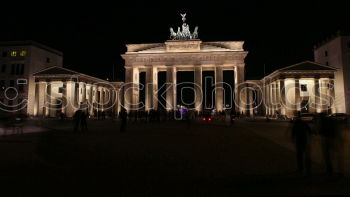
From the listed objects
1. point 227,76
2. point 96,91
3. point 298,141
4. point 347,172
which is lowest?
point 347,172

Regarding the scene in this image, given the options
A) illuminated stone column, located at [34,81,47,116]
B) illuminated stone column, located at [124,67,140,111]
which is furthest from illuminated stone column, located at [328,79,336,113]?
illuminated stone column, located at [34,81,47,116]

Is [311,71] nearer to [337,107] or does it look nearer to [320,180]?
[337,107]

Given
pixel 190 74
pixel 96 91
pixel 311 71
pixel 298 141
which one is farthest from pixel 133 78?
pixel 298 141

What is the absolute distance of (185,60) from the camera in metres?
50.5

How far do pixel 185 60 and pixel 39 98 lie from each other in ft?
97.1

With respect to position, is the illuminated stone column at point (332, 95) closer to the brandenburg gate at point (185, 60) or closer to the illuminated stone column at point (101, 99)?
the brandenburg gate at point (185, 60)

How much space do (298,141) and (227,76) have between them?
7073 cm

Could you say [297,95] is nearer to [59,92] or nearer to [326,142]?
[326,142]

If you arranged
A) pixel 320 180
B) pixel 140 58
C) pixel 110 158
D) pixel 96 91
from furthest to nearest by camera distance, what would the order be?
pixel 96 91
pixel 140 58
pixel 110 158
pixel 320 180

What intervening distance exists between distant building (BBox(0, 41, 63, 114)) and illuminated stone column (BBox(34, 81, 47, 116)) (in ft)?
8.56

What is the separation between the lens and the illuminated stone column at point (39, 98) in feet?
156

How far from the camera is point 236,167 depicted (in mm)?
7602

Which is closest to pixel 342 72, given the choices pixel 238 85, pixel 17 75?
pixel 238 85

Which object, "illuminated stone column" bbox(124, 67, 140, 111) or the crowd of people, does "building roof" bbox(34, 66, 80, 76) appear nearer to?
"illuminated stone column" bbox(124, 67, 140, 111)
